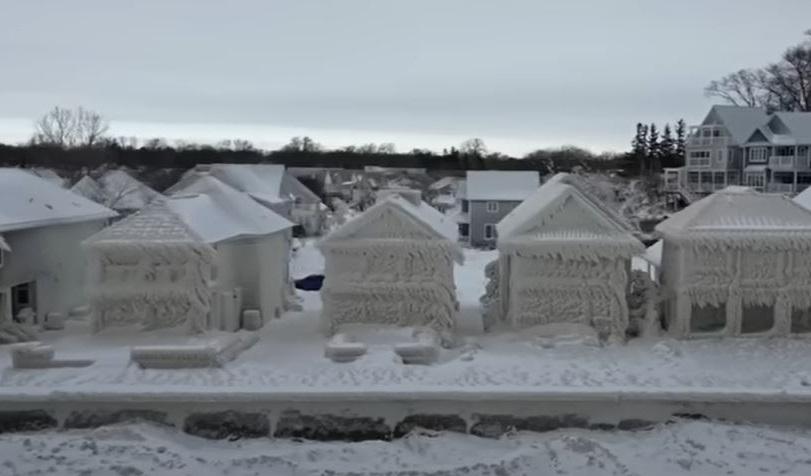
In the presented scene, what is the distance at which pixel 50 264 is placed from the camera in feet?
64.0

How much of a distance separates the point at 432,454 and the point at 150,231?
8.11 m

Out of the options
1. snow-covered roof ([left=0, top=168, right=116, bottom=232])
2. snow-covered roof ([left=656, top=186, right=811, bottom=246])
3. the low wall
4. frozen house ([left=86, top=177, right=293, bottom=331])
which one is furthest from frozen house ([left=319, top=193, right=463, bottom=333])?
snow-covered roof ([left=0, top=168, right=116, bottom=232])

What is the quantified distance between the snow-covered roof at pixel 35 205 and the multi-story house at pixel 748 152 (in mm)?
37005

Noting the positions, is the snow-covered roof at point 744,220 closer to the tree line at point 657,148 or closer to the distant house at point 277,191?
the distant house at point 277,191

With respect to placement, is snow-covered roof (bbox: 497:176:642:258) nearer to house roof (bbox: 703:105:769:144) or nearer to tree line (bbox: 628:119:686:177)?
house roof (bbox: 703:105:769:144)

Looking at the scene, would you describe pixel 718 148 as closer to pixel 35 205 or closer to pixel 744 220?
pixel 744 220

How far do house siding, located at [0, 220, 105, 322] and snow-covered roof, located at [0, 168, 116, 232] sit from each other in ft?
1.18

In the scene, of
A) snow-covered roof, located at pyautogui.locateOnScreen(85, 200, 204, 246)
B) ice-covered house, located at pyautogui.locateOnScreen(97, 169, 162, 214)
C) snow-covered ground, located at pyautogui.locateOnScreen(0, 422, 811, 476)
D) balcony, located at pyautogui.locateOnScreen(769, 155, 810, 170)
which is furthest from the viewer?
balcony, located at pyautogui.locateOnScreen(769, 155, 810, 170)

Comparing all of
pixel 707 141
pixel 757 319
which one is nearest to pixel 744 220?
pixel 757 319

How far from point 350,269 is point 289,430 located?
4.54m

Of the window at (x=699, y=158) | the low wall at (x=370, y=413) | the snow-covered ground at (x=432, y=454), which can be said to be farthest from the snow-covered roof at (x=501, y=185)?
the snow-covered ground at (x=432, y=454)

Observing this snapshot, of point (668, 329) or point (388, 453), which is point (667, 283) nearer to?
point (668, 329)

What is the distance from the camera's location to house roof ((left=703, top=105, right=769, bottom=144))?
46.3 metres

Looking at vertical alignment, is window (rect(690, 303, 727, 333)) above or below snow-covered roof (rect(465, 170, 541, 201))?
below
